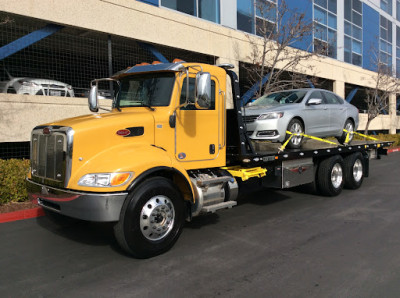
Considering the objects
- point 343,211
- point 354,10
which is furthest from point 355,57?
point 343,211

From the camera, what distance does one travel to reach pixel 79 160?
3.94 m

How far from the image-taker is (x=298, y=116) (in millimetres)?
7320

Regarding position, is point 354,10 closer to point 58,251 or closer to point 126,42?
point 126,42

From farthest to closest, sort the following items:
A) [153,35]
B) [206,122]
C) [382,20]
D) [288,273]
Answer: [382,20] < [153,35] < [206,122] < [288,273]

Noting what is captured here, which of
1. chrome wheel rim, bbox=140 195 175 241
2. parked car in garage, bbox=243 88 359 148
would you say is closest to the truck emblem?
chrome wheel rim, bbox=140 195 175 241

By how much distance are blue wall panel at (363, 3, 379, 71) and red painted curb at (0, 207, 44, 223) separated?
24.5 metres

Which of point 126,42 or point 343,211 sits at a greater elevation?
point 126,42

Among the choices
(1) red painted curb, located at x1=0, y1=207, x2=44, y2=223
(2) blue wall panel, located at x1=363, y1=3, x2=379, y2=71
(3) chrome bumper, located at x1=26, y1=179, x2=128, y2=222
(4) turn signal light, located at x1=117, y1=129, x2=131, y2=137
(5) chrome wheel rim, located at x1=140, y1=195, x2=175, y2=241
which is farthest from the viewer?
(2) blue wall panel, located at x1=363, y1=3, x2=379, y2=71

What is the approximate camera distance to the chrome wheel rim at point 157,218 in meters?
4.08

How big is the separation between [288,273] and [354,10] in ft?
79.1

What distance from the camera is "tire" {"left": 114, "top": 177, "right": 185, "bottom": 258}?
391 cm

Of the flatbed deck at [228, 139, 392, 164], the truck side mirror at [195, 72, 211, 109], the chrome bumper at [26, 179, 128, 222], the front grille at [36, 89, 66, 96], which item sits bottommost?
the chrome bumper at [26, 179, 128, 222]

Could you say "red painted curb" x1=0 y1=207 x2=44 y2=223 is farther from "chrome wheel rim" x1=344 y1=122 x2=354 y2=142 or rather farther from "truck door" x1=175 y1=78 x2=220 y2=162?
"chrome wheel rim" x1=344 y1=122 x2=354 y2=142

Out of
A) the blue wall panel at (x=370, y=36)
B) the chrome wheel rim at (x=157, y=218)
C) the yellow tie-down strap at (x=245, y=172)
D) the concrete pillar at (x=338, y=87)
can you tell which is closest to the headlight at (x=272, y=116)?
the yellow tie-down strap at (x=245, y=172)
